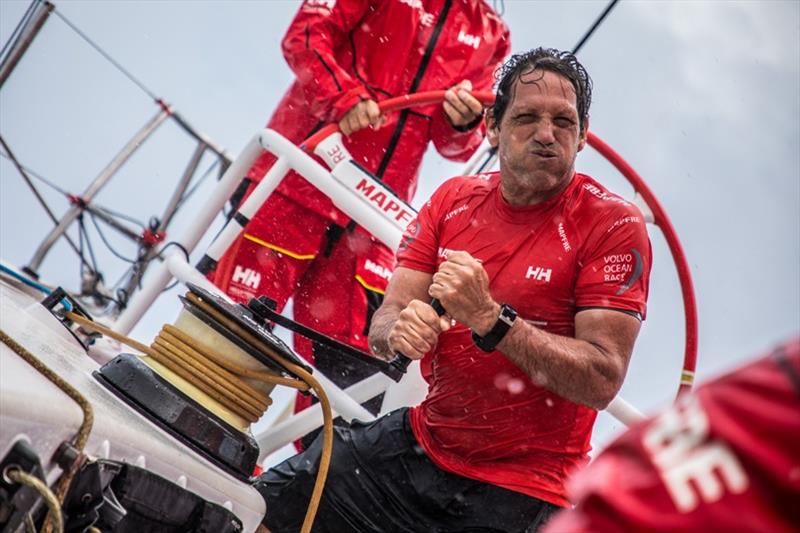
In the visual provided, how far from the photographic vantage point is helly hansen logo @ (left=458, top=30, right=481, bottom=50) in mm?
4355

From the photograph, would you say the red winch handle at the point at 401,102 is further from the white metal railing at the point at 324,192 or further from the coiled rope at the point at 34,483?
the coiled rope at the point at 34,483

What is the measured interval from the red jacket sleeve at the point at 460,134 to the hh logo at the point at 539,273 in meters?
1.75

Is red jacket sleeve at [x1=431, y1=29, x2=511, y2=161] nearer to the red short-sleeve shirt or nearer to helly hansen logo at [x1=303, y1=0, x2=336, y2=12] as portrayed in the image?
helly hansen logo at [x1=303, y1=0, x2=336, y2=12]

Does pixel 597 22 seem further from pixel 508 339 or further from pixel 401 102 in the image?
pixel 508 339

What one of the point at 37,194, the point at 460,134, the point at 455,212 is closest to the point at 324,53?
the point at 460,134

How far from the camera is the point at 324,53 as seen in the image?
13.3 ft

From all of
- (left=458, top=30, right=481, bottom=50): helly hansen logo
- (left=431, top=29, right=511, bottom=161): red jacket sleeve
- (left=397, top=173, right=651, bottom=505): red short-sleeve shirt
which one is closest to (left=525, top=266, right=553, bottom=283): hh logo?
(left=397, top=173, right=651, bottom=505): red short-sleeve shirt

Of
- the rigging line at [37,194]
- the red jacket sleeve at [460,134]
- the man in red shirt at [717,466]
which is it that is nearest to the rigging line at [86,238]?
the rigging line at [37,194]

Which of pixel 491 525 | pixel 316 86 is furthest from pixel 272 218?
pixel 491 525

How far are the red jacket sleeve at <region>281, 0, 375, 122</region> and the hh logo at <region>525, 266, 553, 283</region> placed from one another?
1542 millimetres

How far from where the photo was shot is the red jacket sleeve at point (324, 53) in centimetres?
388

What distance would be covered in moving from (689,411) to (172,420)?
130cm

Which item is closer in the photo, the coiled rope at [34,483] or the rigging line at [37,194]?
the coiled rope at [34,483]

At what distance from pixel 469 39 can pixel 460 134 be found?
48 centimetres
